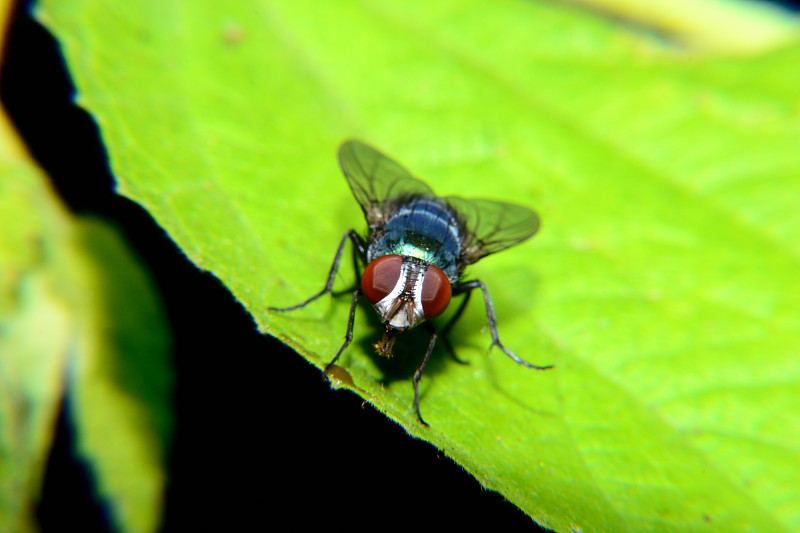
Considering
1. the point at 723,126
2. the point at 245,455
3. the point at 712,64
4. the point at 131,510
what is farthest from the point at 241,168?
the point at 712,64

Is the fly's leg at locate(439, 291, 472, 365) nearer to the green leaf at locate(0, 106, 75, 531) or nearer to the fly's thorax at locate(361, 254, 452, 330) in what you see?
the fly's thorax at locate(361, 254, 452, 330)

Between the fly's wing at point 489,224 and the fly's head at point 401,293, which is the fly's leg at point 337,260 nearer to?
the fly's head at point 401,293

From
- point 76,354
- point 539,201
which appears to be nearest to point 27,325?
point 76,354

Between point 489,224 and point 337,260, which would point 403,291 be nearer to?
point 337,260

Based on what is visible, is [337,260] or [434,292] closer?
[434,292]

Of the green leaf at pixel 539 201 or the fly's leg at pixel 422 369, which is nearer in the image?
the fly's leg at pixel 422 369

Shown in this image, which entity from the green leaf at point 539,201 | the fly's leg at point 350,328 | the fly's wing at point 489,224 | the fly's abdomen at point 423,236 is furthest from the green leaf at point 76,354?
the fly's wing at point 489,224

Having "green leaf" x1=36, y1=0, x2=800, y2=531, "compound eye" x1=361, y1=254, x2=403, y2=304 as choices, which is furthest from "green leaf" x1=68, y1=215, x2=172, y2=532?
"compound eye" x1=361, y1=254, x2=403, y2=304

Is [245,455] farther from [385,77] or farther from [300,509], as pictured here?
[385,77]
